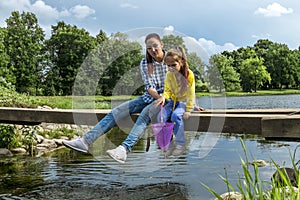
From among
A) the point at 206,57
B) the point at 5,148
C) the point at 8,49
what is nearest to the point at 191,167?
the point at 206,57

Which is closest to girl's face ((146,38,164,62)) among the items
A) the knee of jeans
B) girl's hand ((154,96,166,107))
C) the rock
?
girl's hand ((154,96,166,107))

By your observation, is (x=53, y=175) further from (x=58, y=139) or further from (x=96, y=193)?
(x=58, y=139)

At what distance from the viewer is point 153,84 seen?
14.0 ft

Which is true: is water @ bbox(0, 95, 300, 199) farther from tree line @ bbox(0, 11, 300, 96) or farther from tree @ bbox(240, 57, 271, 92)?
tree @ bbox(240, 57, 271, 92)

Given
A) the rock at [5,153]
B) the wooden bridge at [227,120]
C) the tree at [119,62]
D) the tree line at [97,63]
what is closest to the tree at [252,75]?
the tree line at [97,63]

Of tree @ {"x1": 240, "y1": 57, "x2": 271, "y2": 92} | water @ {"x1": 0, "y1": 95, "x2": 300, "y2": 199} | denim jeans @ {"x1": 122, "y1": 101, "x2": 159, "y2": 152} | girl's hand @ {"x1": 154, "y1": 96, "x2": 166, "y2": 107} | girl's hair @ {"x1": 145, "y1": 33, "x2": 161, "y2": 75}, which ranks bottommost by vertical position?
water @ {"x1": 0, "y1": 95, "x2": 300, "y2": 199}

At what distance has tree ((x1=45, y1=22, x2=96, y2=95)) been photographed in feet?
115

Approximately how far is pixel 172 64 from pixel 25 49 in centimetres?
3631

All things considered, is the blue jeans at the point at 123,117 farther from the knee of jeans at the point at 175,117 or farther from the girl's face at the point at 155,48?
the girl's face at the point at 155,48

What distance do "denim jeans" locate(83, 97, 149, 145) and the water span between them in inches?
26.7

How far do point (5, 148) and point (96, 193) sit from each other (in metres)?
4.45

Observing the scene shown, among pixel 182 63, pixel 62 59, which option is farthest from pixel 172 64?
pixel 62 59

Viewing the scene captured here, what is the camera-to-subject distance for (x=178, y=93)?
4.08 metres

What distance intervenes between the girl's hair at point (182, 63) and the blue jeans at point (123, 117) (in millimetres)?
400
